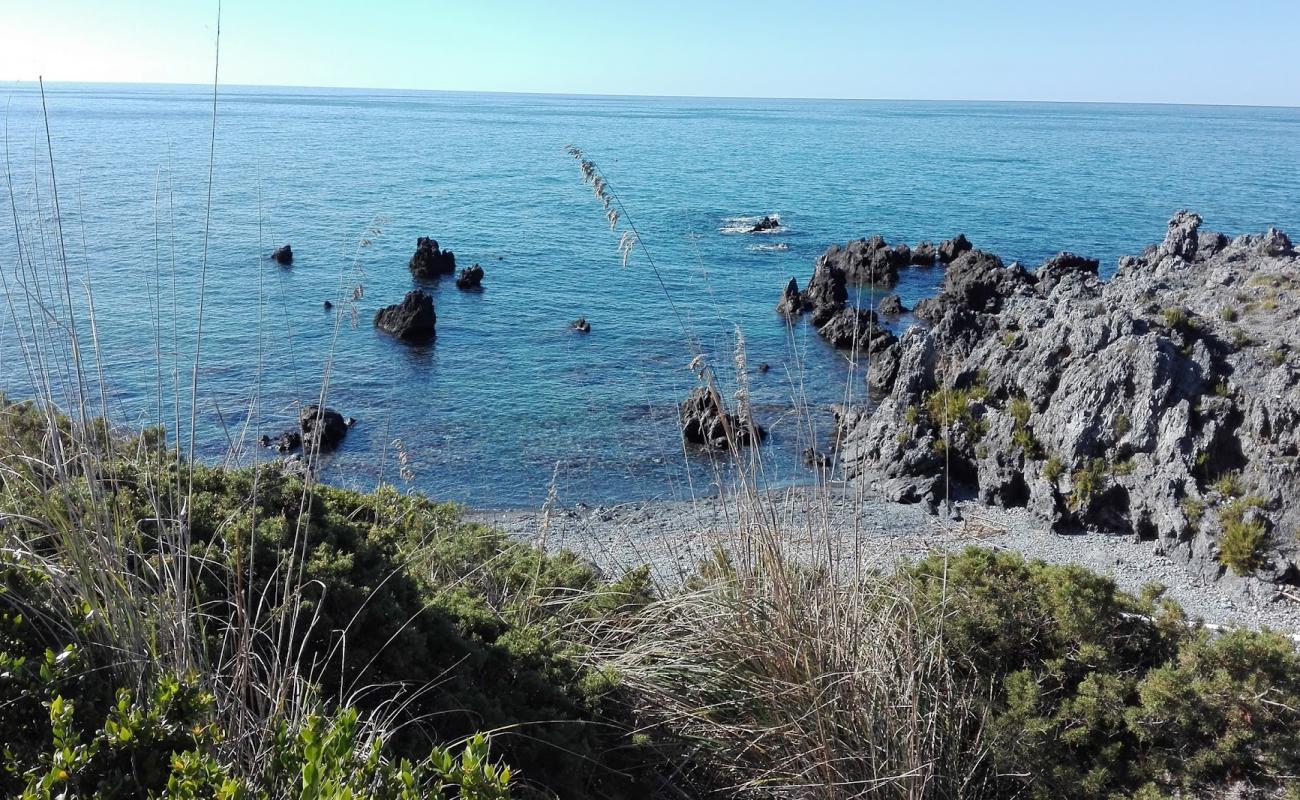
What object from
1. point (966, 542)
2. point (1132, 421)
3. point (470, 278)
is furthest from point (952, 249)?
point (966, 542)

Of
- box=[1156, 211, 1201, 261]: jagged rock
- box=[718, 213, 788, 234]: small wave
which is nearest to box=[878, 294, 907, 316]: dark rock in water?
box=[1156, 211, 1201, 261]: jagged rock

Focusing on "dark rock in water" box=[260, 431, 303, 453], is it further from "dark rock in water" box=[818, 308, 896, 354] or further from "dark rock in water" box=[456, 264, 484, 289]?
"dark rock in water" box=[456, 264, 484, 289]

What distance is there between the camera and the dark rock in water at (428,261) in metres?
33.9

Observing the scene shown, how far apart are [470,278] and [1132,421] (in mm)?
25039

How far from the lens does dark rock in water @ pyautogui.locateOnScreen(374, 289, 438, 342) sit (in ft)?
85.9

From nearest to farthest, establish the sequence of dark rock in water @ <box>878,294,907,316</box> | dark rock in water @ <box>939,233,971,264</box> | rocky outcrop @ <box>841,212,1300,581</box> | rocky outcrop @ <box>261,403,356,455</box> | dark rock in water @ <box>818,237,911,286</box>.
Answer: rocky outcrop @ <box>841,212,1300,581</box> < rocky outcrop @ <box>261,403,356,455</box> < dark rock in water @ <box>878,294,907,316</box> < dark rock in water @ <box>818,237,911,286</box> < dark rock in water @ <box>939,233,971,264</box>

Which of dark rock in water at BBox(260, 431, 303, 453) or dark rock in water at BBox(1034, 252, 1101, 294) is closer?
dark rock in water at BBox(260, 431, 303, 453)

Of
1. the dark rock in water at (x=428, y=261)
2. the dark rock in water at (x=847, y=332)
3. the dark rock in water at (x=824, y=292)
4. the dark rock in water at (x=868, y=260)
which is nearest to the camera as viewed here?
the dark rock in water at (x=847, y=332)

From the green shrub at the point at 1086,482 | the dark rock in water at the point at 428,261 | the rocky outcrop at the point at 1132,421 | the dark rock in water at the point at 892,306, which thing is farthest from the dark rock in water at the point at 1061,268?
the dark rock in water at the point at 428,261

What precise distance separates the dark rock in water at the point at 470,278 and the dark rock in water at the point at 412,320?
6094 mm

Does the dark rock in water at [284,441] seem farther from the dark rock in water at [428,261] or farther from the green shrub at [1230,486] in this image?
A: the dark rock in water at [428,261]

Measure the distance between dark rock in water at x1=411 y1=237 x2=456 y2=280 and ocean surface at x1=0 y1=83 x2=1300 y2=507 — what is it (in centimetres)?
91

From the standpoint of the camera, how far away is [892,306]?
29844 millimetres

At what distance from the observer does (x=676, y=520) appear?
46.0 ft
